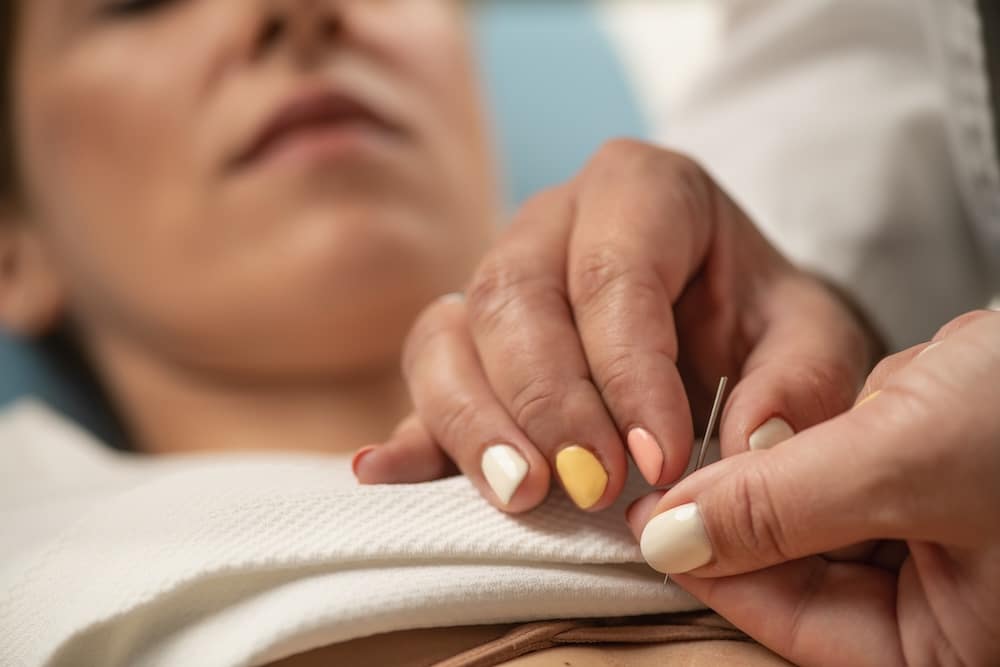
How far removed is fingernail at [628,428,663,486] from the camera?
0.42m

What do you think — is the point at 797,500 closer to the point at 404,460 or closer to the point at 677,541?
the point at 677,541

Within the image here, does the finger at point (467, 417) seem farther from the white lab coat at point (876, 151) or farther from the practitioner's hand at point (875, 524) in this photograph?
the white lab coat at point (876, 151)

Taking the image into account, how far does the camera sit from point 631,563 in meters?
0.45

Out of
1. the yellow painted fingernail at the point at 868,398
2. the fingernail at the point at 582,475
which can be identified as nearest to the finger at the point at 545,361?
Result: the fingernail at the point at 582,475

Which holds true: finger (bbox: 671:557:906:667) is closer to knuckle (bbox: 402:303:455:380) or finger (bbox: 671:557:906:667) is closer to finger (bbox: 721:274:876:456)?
finger (bbox: 721:274:876:456)

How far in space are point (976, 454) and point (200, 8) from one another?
2.57 ft

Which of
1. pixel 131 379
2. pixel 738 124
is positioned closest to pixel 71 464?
pixel 131 379

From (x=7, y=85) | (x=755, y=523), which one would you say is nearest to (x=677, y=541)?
(x=755, y=523)

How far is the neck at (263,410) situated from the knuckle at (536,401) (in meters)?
0.47

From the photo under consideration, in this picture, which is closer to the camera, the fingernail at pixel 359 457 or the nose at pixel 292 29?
the fingernail at pixel 359 457

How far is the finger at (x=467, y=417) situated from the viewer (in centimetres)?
44

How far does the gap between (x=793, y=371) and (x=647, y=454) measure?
0.09 metres

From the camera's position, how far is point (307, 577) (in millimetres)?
439

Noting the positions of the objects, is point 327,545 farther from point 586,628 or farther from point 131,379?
point 131,379
